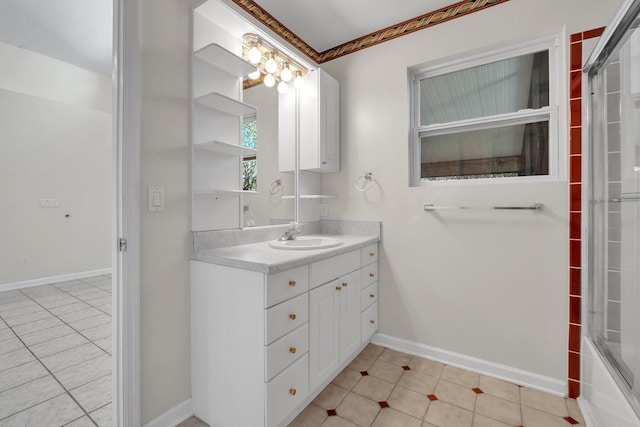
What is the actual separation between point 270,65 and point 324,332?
5.79ft

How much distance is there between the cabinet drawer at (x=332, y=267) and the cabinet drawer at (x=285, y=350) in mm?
241

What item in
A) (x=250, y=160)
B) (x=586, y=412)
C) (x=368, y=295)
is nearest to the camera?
(x=586, y=412)

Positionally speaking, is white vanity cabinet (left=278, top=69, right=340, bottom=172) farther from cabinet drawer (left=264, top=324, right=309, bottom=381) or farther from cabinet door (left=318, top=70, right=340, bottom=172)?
cabinet drawer (left=264, top=324, right=309, bottom=381)

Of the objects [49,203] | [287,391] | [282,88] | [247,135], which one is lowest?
[287,391]

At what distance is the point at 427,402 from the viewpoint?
1623 millimetres

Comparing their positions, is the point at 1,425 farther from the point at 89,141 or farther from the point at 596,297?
the point at 89,141

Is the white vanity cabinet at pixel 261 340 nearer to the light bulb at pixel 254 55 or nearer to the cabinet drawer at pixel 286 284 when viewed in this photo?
the cabinet drawer at pixel 286 284

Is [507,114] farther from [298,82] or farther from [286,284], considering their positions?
[286,284]

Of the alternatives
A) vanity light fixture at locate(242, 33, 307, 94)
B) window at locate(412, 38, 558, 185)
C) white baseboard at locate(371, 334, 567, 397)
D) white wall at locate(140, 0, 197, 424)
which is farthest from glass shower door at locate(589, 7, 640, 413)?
white wall at locate(140, 0, 197, 424)

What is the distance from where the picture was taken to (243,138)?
185cm

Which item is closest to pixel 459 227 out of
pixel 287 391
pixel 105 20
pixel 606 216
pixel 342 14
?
pixel 606 216

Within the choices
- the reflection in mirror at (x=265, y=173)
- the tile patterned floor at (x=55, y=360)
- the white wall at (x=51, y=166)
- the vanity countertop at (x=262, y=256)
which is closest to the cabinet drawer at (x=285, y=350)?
the vanity countertop at (x=262, y=256)

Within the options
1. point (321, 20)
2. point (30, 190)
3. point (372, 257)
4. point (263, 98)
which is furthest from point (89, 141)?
point (372, 257)

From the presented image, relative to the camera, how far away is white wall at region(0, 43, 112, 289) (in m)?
3.56
